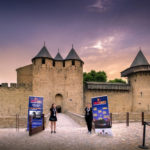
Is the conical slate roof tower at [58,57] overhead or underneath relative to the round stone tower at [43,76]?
overhead

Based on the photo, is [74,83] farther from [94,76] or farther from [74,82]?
[94,76]

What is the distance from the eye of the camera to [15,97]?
68.7 feet

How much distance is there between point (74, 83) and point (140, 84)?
12.0m

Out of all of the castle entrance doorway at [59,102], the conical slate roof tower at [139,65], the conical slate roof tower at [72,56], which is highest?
the conical slate roof tower at [72,56]

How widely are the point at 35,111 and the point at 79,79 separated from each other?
50.0ft

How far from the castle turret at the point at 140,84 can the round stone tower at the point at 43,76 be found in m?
15.1

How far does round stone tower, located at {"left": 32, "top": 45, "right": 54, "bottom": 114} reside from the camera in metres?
21.2

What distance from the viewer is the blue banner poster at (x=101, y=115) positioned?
676 cm

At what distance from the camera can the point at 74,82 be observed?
22562mm

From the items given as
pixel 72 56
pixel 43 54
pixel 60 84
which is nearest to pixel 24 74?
pixel 43 54

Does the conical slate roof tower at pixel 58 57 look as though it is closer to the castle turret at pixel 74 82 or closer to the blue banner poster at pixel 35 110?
the castle turret at pixel 74 82

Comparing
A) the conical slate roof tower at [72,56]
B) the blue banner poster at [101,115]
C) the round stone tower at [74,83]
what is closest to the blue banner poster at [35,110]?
the blue banner poster at [101,115]

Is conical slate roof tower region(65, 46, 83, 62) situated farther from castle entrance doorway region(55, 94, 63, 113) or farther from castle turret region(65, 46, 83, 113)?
castle entrance doorway region(55, 94, 63, 113)

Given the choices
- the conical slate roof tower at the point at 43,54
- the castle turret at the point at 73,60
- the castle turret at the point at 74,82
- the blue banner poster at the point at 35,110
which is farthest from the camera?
the castle turret at the point at 73,60
